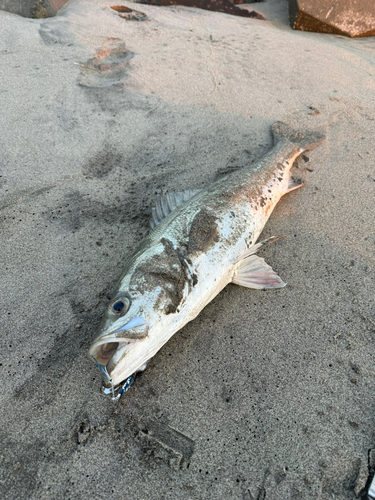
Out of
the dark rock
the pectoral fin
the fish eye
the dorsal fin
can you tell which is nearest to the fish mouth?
the fish eye

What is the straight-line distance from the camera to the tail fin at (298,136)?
4.34 meters

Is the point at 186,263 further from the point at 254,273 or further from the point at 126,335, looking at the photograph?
the point at 126,335

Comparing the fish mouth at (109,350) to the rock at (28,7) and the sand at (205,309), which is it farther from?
the rock at (28,7)

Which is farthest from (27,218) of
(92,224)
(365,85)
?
(365,85)

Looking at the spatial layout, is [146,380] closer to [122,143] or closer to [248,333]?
[248,333]

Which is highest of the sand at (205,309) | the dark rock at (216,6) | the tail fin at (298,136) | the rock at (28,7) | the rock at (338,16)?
the rock at (338,16)

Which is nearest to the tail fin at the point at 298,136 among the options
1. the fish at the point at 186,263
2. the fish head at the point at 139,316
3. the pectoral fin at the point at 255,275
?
the fish at the point at 186,263

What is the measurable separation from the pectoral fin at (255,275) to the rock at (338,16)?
7774 millimetres

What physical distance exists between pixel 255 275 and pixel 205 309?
0.59 meters

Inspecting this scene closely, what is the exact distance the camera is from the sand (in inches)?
79.3

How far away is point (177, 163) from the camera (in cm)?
409

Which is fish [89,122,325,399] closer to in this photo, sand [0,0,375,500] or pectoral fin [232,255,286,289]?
pectoral fin [232,255,286,289]

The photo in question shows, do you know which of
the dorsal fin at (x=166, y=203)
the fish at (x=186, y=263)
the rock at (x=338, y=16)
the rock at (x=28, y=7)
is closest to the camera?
the fish at (x=186, y=263)

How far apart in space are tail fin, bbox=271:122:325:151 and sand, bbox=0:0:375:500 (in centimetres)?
16
